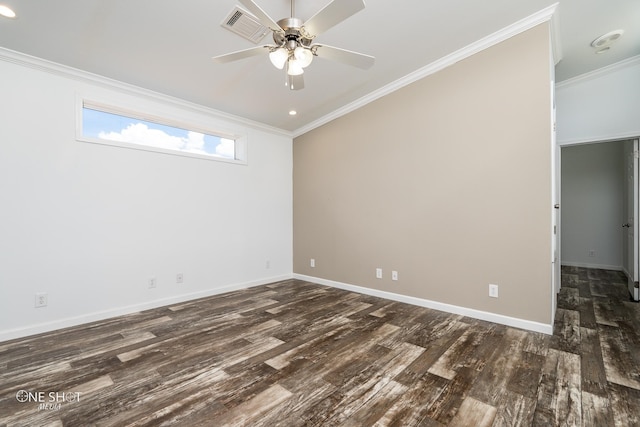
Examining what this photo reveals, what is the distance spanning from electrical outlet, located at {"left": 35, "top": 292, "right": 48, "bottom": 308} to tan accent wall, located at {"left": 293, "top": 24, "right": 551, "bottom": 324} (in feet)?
11.3

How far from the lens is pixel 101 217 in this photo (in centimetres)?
317

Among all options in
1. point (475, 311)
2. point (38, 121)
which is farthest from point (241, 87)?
point (475, 311)

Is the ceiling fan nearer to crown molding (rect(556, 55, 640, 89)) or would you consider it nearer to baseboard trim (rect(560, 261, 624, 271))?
crown molding (rect(556, 55, 640, 89))

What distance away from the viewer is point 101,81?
3.13 m

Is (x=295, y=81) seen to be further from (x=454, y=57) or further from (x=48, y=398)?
(x=48, y=398)

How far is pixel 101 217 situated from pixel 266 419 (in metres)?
2.91

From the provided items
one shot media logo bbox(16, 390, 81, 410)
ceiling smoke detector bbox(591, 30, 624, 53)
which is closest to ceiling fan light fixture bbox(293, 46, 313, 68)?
one shot media logo bbox(16, 390, 81, 410)

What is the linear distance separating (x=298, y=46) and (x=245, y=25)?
0.68 metres

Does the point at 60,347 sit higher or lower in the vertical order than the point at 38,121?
lower

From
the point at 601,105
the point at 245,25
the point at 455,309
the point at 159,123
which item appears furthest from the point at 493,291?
the point at 159,123

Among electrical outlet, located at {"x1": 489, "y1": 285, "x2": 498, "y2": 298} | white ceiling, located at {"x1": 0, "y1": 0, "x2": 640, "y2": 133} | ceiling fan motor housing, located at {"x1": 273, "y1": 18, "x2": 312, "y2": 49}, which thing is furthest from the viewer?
electrical outlet, located at {"x1": 489, "y1": 285, "x2": 498, "y2": 298}

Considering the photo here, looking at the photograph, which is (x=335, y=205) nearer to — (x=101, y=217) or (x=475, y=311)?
(x=475, y=311)

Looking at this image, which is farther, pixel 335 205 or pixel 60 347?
pixel 335 205

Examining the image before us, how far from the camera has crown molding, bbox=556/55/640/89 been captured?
11.0 feet
